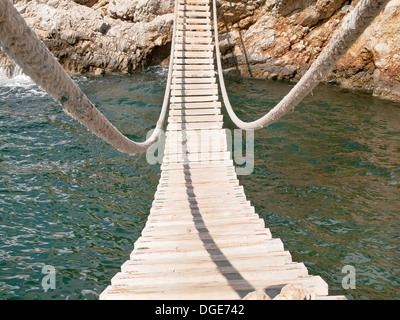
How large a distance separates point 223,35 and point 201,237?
980 cm

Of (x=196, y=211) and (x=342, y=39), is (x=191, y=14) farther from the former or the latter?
(x=342, y=39)

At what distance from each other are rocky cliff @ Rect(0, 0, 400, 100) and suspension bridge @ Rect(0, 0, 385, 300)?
5746 mm

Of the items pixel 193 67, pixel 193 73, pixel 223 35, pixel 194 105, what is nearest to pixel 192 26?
pixel 193 67

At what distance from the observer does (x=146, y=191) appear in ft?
19.3

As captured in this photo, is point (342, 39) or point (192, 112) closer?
point (342, 39)

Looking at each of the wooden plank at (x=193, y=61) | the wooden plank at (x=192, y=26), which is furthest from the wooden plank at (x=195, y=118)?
the wooden plank at (x=192, y=26)

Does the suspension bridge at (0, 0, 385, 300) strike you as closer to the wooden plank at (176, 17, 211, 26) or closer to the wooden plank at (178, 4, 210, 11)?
the wooden plank at (176, 17, 211, 26)

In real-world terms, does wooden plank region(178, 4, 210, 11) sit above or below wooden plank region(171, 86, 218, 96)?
above

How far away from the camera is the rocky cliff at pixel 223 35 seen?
36.0ft

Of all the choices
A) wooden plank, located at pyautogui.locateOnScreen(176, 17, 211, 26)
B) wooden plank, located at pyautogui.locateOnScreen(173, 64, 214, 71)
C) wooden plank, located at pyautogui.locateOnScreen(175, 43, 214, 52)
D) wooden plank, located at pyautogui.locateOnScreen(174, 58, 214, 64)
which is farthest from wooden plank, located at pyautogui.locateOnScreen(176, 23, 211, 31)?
wooden plank, located at pyautogui.locateOnScreen(173, 64, 214, 71)

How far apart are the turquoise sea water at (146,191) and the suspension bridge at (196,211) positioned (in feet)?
2.53

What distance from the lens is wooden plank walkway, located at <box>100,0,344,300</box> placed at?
9.25ft

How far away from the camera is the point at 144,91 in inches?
409

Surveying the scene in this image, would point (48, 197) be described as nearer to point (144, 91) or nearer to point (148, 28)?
point (144, 91)
